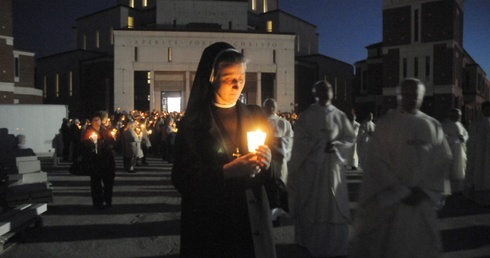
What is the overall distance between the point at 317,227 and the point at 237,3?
5036 cm

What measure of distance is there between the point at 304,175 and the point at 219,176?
4.12m

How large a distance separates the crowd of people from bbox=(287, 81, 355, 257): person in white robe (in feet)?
0.05

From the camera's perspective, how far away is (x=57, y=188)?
13.5 m

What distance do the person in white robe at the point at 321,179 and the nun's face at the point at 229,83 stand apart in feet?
12.4

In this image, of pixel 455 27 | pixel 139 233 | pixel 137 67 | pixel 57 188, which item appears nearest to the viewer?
pixel 139 233

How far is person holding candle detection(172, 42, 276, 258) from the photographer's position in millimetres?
2619

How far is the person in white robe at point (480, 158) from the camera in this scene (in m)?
10.6

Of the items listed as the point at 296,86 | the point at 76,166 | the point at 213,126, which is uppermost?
the point at 296,86

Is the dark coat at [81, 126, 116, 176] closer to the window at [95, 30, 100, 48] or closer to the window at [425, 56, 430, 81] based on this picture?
the window at [425, 56, 430, 81]

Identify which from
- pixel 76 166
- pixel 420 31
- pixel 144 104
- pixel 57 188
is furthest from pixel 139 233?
pixel 144 104

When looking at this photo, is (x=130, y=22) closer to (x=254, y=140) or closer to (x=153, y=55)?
(x=153, y=55)

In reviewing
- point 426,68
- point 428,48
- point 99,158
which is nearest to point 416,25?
point 428,48

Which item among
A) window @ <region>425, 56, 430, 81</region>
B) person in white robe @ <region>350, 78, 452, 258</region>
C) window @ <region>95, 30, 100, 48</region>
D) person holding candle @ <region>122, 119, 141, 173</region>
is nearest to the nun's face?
person in white robe @ <region>350, 78, 452, 258</region>

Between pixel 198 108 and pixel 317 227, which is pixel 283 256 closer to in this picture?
pixel 317 227
